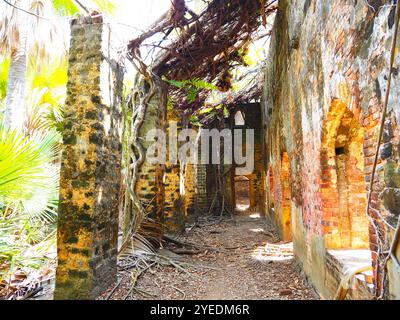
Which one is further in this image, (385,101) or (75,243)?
(75,243)

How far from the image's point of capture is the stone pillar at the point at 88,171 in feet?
10.5

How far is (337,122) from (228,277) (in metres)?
2.81

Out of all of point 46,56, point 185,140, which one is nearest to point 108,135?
point 185,140

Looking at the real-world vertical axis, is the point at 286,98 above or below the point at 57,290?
above

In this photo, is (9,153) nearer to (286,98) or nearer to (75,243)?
(75,243)

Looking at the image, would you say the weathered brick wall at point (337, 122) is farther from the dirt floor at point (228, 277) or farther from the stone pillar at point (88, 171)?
the stone pillar at point (88, 171)

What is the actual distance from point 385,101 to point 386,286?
1.20 meters

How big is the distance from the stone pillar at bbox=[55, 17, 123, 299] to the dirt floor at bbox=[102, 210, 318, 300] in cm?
42

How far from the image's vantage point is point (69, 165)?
337cm

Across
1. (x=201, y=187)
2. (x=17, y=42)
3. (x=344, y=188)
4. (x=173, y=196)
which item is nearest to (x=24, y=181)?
(x=344, y=188)

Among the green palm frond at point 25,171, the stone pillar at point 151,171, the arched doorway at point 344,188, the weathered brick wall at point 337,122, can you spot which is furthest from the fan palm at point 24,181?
the arched doorway at point 344,188

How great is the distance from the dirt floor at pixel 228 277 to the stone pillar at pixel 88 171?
0.42 m

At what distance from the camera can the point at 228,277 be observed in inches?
170

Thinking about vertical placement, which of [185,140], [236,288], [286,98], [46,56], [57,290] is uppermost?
[46,56]
